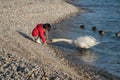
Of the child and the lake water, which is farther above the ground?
the child

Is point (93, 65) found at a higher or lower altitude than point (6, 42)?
lower

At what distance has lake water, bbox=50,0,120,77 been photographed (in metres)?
16.8

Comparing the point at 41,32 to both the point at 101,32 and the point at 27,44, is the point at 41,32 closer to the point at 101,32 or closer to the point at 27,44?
the point at 27,44

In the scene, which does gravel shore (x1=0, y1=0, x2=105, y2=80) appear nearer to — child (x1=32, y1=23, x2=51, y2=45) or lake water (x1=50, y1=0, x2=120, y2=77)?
child (x1=32, y1=23, x2=51, y2=45)

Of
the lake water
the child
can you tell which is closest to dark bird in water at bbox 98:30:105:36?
the lake water

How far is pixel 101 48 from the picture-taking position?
62.2 feet

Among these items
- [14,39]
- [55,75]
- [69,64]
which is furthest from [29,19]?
[55,75]

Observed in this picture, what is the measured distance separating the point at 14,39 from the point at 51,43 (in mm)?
2493

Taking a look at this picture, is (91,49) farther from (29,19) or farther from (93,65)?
(29,19)

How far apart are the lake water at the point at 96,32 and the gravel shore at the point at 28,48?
1021 mm

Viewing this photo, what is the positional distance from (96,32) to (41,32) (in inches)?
266

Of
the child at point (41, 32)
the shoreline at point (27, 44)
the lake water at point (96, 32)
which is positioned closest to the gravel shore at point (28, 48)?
the shoreline at point (27, 44)

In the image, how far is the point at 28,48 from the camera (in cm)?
1625

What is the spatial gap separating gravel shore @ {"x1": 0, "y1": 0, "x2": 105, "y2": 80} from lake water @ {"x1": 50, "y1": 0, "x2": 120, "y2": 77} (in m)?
1.02
